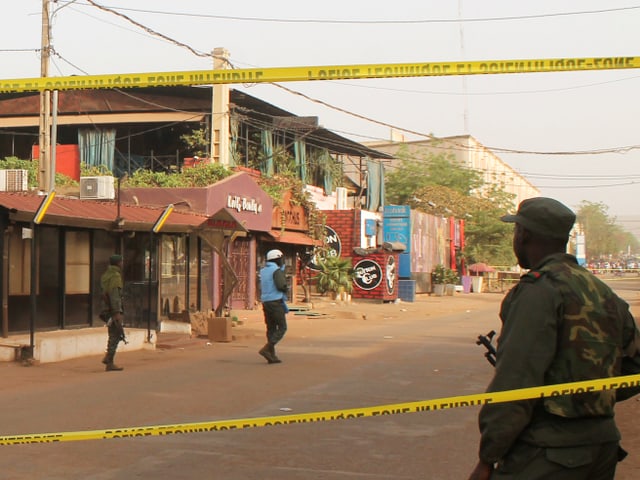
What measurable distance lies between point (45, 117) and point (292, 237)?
12513 mm

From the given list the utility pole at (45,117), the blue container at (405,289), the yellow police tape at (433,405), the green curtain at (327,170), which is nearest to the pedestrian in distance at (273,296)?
the utility pole at (45,117)

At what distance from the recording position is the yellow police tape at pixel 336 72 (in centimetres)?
434

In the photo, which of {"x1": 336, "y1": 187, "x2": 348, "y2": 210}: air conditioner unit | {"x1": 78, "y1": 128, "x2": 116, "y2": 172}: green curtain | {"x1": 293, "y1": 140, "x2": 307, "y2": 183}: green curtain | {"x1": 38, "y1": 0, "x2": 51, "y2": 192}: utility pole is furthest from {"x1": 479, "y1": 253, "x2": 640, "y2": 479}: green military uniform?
{"x1": 336, "y1": 187, "x2": 348, "y2": 210}: air conditioner unit

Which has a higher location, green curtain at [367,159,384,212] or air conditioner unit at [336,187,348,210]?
green curtain at [367,159,384,212]

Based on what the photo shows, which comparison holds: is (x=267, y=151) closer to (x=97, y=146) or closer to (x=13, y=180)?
(x=97, y=146)

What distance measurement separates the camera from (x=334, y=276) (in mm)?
33188

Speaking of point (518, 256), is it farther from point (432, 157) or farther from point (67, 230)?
point (432, 157)

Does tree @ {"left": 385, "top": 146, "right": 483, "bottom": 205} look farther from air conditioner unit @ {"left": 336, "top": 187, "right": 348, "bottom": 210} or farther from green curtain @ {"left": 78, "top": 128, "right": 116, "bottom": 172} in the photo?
green curtain @ {"left": 78, "top": 128, "right": 116, "bottom": 172}

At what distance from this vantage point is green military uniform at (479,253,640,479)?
116 inches

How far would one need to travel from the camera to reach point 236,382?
11.2 meters

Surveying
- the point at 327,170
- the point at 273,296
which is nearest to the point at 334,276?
the point at 327,170

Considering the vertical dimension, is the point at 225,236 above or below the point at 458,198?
below

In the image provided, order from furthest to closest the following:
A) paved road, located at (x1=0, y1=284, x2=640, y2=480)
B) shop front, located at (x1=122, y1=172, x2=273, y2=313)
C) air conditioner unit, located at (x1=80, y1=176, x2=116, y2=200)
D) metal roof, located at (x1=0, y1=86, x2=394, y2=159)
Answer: metal roof, located at (x1=0, y1=86, x2=394, y2=159), shop front, located at (x1=122, y1=172, x2=273, y2=313), air conditioner unit, located at (x1=80, y1=176, x2=116, y2=200), paved road, located at (x1=0, y1=284, x2=640, y2=480)

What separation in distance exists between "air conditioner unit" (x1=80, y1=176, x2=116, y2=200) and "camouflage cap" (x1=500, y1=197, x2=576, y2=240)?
650 inches
